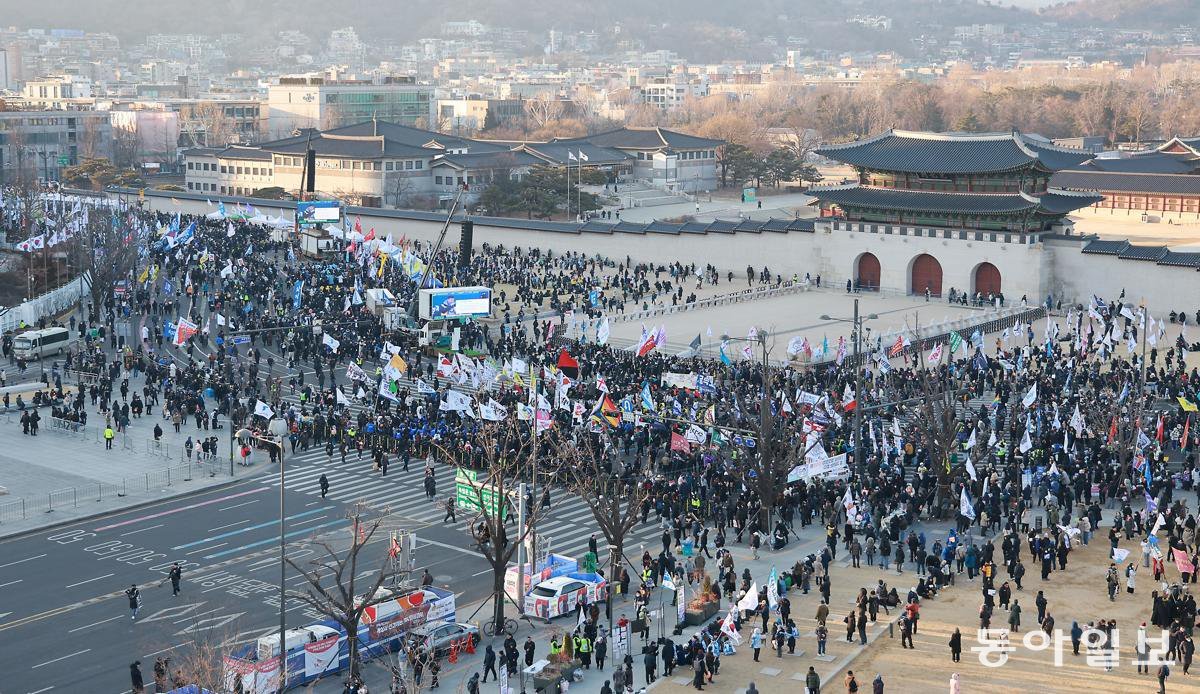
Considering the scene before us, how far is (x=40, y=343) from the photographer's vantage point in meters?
66.6

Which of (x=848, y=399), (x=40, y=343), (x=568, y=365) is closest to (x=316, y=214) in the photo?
(x=40, y=343)

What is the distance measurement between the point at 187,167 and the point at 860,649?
115722 millimetres

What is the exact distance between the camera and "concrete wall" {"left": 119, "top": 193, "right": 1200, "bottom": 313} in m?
79.0

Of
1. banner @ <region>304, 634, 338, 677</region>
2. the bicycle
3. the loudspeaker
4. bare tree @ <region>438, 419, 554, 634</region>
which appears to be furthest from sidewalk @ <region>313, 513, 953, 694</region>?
the loudspeaker

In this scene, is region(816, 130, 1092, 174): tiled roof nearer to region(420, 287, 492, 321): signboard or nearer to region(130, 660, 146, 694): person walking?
region(420, 287, 492, 321): signboard

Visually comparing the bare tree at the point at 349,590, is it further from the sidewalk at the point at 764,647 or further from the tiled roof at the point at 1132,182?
the tiled roof at the point at 1132,182

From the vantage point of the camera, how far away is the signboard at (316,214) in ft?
309

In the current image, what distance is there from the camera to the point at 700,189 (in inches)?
5591

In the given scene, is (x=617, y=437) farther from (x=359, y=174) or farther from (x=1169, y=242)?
(x=359, y=174)

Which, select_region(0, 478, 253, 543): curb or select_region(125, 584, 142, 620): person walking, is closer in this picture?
select_region(125, 584, 142, 620): person walking

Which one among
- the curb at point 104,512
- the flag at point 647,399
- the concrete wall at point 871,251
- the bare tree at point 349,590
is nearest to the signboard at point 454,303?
the curb at point 104,512

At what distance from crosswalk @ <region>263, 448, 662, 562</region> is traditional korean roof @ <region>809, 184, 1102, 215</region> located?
1657 inches

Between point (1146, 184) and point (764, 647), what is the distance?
3496 inches

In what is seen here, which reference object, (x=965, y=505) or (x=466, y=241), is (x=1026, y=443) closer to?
(x=965, y=505)
